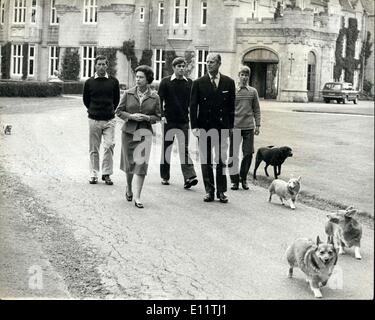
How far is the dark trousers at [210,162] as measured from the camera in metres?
7.34

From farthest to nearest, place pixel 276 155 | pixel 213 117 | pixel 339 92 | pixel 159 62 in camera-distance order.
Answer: pixel 159 62 < pixel 339 92 < pixel 276 155 < pixel 213 117

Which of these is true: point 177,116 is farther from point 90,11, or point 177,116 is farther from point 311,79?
point 90,11

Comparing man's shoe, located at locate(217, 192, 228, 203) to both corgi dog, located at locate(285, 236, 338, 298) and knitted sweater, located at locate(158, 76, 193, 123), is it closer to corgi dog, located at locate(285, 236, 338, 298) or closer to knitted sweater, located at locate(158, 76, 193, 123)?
knitted sweater, located at locate(158, 76, 193, 123)

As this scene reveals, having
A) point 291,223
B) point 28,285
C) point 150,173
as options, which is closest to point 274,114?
point 150,173

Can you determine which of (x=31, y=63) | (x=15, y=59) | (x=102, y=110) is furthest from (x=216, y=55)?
(x=15, y=59)

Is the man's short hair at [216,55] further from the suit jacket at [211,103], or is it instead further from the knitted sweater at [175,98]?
the knitted sweater at [175,98]

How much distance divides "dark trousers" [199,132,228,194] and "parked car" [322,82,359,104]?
1.32 m

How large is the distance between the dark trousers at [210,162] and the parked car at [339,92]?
1325mm

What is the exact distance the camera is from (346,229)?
15.0 feet

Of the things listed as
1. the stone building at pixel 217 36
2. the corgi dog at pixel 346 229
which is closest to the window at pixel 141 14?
the stone building at pixel 217 36

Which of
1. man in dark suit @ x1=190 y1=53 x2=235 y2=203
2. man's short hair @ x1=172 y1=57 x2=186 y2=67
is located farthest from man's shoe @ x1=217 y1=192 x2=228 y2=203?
man's short hair @ x1=172 y1=57 x2=186 y2=67

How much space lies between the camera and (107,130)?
8.70m

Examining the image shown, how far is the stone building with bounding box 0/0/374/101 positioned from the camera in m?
6.74

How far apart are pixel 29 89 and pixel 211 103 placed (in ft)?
19.4
